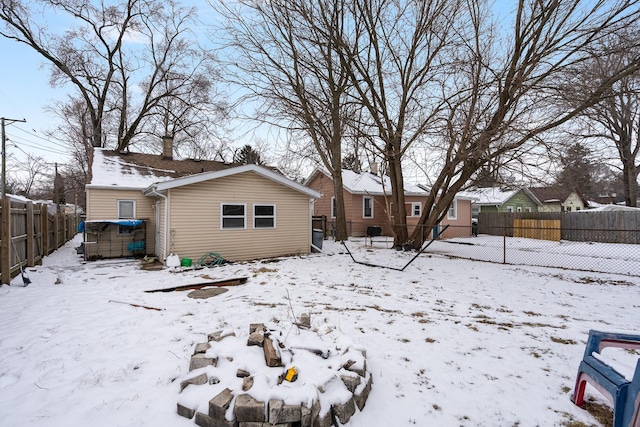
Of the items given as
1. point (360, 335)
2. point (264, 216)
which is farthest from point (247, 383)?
point (264, 216)

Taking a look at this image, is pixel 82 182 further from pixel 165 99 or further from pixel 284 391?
pixel 284 391

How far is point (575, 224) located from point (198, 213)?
68.2 feet

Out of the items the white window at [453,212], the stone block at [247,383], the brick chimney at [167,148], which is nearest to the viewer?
the stone block at [247,383]

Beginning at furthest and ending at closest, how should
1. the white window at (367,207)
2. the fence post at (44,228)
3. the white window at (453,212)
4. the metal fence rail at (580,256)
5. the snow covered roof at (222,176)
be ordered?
the white window at (453,212) → the white window at (367,207) → the fence post at (44,228) → the metal fence rail at (580,256) → the snow covered roof at (222,176)

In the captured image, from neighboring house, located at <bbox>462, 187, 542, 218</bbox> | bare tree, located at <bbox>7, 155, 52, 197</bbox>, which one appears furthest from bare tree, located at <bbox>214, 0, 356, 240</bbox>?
bare tree, located at <bbox>7, 155, 52, 197</bbox>

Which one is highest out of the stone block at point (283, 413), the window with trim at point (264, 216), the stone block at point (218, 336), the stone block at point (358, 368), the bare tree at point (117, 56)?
the bare tree at point (117, 56)

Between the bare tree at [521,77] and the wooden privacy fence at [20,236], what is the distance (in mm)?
10733

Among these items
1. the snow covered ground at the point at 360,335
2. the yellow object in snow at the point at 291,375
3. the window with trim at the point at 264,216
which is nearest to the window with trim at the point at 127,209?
the snow covered ground at the point at 360,335

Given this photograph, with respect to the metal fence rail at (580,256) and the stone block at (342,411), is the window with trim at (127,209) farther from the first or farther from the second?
the metal fence rail at (580,256)

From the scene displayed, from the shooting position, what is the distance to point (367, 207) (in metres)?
19.8

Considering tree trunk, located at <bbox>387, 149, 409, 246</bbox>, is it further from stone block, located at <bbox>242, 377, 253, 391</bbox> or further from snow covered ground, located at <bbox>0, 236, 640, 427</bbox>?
stone block, located at <bbox>242, 377, 253, 391</bbox>

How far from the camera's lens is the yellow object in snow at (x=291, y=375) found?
8.60 feet

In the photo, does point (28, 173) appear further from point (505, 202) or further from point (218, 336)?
point (505, 202)

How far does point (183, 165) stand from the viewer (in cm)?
1443
